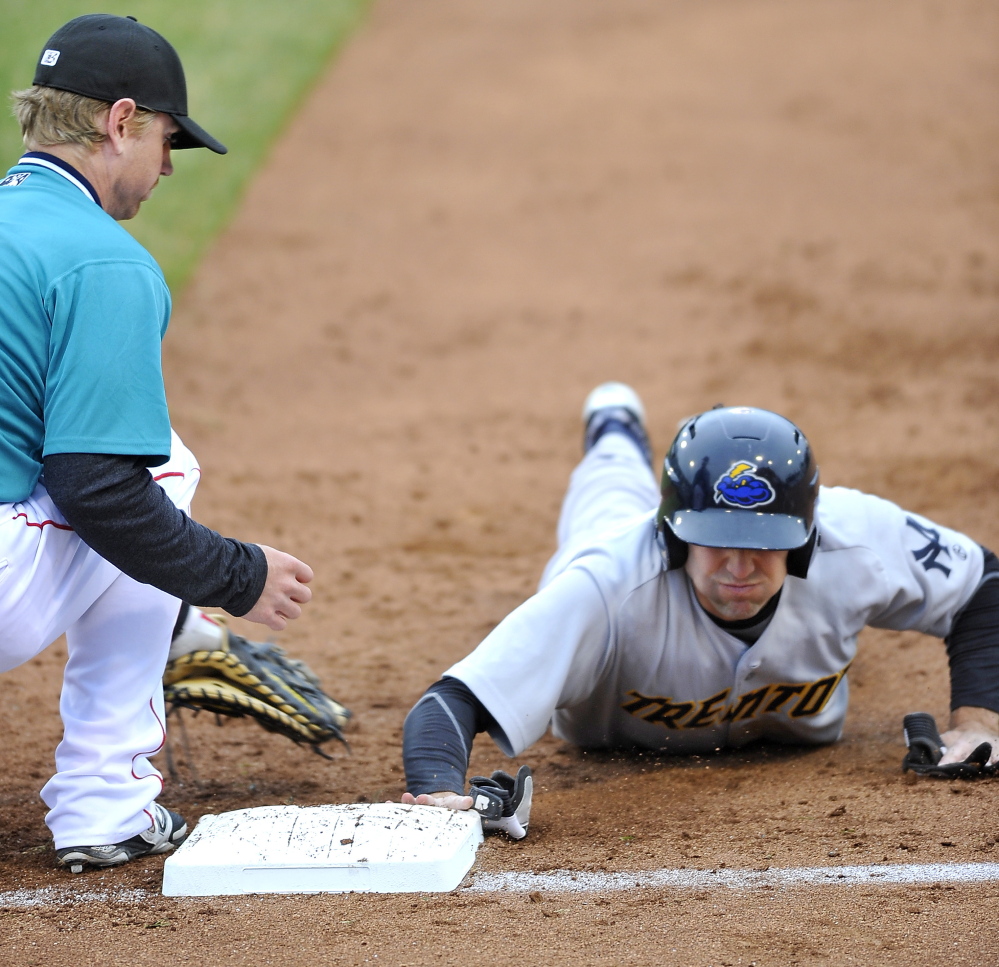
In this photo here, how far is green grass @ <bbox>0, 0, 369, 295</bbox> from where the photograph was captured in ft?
29.9

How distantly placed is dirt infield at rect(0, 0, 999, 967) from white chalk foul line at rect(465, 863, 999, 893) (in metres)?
0.04

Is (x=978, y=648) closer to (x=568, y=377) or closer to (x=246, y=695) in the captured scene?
(x=246, y=695)

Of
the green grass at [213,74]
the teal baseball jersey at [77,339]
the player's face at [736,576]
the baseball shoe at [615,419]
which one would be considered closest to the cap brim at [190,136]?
the teal baseball jersey at [77,339]

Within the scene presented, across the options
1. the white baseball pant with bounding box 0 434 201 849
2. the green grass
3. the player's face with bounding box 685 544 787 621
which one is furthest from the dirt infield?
the player's face with bounding box 685 544 787 621

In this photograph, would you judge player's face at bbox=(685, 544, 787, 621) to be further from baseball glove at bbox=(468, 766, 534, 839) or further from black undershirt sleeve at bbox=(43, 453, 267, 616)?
black undershirt sleeve at bbox=(43, 453, 267, 616)

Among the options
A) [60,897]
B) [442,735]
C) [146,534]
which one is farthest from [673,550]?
[60,897]

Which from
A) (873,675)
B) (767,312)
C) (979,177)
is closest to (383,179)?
(767,312)

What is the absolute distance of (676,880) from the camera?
2352 mm

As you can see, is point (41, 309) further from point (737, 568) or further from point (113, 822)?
point (737, 568)

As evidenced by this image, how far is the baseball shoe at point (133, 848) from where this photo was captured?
2.45 metres

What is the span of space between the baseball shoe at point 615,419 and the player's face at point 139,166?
2508 millimetres

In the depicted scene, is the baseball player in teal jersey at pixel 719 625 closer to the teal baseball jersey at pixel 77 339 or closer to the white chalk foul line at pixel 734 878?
the white chalk foul line at pixel 734 878

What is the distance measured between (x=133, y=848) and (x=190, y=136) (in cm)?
136

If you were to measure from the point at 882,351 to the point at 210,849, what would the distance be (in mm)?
5585
